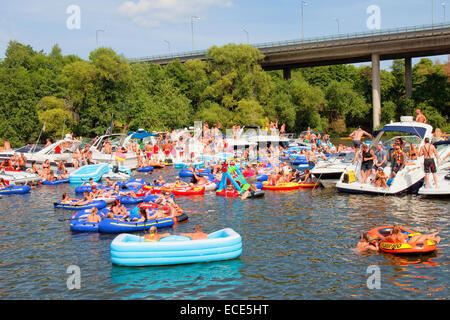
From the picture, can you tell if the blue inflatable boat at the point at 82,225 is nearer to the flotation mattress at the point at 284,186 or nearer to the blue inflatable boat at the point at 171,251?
the blue inflatable boat at the point at 171,251

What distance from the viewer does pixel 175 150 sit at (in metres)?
40.9

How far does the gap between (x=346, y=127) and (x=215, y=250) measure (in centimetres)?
7204

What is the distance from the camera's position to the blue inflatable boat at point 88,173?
31.2 m

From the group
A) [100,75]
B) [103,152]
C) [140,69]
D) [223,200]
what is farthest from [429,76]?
[223,200]

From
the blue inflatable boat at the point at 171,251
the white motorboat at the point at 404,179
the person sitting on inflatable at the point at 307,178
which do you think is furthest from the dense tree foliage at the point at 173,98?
the blue inflatable boat at the point at 171,251

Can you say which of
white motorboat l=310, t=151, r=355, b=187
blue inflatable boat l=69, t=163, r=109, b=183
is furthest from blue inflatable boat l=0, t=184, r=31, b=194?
white motorboat l=310, t=151, r=355, b=187

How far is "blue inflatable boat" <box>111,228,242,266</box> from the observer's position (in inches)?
544

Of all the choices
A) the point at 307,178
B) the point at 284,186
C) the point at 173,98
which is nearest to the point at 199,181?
the point at 284,186

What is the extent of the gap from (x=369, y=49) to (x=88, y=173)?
45704mm

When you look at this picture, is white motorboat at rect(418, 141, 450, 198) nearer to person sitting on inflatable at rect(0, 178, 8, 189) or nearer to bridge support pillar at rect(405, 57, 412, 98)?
person sitting on inflatable at rect(0, 178, 8, 189)

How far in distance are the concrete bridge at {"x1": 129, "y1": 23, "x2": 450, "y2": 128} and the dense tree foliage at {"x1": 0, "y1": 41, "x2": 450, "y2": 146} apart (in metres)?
2.88

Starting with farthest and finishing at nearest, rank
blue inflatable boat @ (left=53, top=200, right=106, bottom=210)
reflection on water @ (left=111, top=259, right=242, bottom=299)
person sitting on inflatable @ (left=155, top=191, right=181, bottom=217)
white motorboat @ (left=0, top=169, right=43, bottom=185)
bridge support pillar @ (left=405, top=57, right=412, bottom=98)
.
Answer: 1. bridge support pillar @ (left=405, top=57, right=412, bottom=98)
2. white motorboat @ (left=0, top=169, right=43, bottom=185)
3. blue inflatable boat @ (left=53, top=200, right=106, bottom=210)
4. person sitting on inflatable @ (left=155, top=191, right=181, bottom=217)
5. reflection on water @ (left=111, top=259, right=242, bottom=299)

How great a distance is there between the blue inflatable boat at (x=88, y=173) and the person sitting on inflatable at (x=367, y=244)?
2086 centimetres

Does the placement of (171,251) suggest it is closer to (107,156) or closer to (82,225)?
(82,225)
